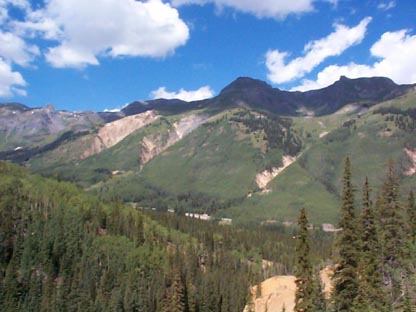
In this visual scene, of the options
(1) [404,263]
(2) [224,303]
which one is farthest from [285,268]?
(1) [404,263]

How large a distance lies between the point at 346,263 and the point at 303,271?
18.5 ft

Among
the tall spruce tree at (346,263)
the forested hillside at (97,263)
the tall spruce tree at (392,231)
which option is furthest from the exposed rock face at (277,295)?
the tall spruce tree at (346,263)

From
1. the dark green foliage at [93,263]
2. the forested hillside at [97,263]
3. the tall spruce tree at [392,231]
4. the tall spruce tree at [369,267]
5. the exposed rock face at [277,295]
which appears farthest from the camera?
the forested hillside at [97,263]

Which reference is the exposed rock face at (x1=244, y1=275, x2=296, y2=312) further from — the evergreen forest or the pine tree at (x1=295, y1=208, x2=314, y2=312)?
the pine tree at (x1=295, y1=208, x2=314, y2=312)

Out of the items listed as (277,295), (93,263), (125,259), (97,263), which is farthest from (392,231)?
(125,259)

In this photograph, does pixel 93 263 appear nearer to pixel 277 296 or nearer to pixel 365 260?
pixel 277 296

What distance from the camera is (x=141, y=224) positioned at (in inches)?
7382

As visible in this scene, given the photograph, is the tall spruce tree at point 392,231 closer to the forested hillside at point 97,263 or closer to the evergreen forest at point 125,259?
the evergreen forest at point 125,259

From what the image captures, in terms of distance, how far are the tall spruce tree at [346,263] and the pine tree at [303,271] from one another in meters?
3.00

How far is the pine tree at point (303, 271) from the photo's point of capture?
166ft

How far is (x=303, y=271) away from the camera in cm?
5197

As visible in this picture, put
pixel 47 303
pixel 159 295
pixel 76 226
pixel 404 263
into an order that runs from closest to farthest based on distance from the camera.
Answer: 1. pixel 404 263
2. pixel 47 303
3. pixel 159 295
4. pixel 76 226

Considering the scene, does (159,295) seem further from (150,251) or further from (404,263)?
(404,263)

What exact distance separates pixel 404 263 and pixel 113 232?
14118cm
